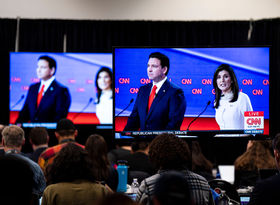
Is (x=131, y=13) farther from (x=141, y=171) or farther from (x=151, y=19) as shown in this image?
(x=141, y=171)

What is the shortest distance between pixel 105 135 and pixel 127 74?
169 inches

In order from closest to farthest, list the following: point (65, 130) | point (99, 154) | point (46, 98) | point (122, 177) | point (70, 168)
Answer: point (70, 168)
point (122, 177)
point (99, 154)
point (65, 130)
point (46, 98)

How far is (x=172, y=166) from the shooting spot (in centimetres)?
274

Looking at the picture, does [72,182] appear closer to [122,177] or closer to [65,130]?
[122,177]

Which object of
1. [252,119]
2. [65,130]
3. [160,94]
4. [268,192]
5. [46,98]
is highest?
[46,98]

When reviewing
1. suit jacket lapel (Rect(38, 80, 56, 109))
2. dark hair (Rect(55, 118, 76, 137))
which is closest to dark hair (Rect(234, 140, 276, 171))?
dark hair (Rect(55, 118, 76, 137))

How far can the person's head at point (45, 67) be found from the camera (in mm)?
7043

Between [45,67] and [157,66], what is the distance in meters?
3.74

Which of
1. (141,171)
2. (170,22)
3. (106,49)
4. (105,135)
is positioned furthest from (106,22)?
(141,171)

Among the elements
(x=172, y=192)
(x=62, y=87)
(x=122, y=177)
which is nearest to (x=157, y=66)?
(x=122, y=177)

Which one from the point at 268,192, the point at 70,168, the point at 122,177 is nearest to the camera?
the point at 268,192

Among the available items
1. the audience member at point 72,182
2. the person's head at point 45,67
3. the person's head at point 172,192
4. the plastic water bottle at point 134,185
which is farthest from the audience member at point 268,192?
the person's head at point 45,67

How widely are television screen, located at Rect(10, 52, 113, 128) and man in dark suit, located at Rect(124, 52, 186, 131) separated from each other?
336 centimetres

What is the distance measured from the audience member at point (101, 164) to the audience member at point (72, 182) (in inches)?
43.4
